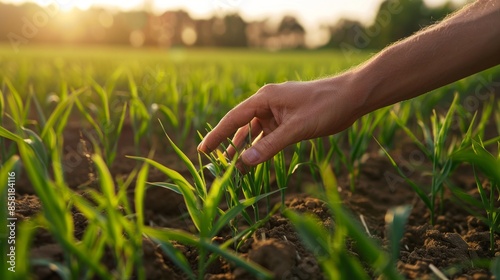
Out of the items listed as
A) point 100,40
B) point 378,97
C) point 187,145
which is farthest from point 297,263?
point 100,40

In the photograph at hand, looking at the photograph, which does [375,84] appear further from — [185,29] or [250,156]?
[185,29]

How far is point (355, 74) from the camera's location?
5.10 feet

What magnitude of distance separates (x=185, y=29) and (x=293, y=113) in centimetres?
5307

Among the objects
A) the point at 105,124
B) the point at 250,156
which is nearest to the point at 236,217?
the point at 250,156

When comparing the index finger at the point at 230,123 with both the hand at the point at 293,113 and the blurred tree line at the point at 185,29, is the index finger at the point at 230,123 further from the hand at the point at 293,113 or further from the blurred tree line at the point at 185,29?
the blurred tree line at the point at 185,29

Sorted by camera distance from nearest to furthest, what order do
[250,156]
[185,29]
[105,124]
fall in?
[250,156] → [105,124] → [185,29]

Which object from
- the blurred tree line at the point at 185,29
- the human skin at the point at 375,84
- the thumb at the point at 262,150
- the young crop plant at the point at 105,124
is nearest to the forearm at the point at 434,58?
the human skin at the point at 375,84

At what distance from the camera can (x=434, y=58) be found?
1481 mm

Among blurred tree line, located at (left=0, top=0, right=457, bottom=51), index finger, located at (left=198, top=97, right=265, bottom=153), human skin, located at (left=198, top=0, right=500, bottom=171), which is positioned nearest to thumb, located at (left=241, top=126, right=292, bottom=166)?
human skin, located at (left=198, top=0, right=500, bottom=171)

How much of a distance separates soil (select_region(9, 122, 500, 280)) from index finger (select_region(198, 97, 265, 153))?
0.99 ft

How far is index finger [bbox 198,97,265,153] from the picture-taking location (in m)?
1.61

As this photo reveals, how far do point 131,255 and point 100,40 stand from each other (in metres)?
52.7

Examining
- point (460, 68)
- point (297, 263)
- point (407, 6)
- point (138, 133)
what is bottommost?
point (297, 263)

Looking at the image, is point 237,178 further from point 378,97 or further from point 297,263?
point 378,97
